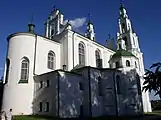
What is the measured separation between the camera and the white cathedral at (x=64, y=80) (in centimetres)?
2503

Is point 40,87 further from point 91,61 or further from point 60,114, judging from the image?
point 91,61

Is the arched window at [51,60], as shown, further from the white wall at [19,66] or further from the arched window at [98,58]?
the arched window at [98,58]

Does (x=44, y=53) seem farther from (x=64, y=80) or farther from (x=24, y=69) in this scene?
(x=64, y=80)

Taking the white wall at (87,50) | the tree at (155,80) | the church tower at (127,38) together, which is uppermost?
the church tower at (127,38)

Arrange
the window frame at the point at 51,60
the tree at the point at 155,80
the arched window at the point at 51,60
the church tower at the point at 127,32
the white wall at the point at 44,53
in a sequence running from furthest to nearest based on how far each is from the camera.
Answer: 1. the church tower at the point at 127,32
2. the arched window at the point at 51,60
3. the window frame at the point at 51,60
4. the white wall at the point at 44,53
5. the tree at the point at 155,80

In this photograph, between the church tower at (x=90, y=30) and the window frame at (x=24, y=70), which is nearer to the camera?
the window frame at (x=24, y=70)

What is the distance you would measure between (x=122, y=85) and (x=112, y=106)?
158 inches

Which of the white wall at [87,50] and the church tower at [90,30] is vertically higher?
the church tower at [90,30]

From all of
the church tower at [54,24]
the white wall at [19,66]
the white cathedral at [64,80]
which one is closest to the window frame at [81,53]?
the white cathedral at [64,80]

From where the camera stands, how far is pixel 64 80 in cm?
2500

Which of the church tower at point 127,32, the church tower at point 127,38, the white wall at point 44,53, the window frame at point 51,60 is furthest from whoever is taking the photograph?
the church tower at point 127,32

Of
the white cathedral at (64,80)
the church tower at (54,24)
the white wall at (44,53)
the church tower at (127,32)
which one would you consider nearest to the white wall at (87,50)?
the white cathedral at (64,80)

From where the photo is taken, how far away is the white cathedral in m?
25.0

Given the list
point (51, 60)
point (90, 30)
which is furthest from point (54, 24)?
point (90, 30)
